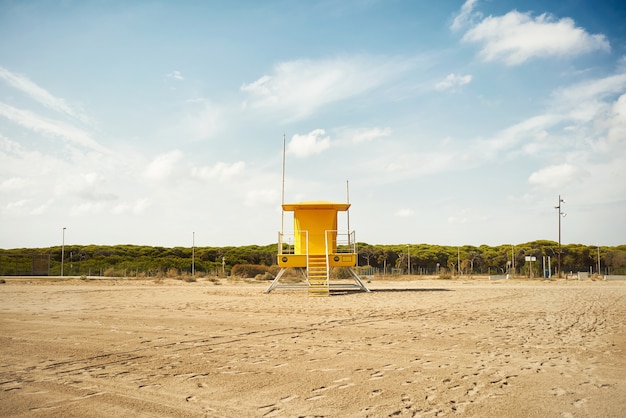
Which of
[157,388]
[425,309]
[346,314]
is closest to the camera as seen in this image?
[157,388]

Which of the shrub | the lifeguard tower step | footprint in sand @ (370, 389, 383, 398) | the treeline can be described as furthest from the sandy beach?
the treeline

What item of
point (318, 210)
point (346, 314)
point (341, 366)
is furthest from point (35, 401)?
point (318, 210)

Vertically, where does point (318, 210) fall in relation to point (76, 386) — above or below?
above

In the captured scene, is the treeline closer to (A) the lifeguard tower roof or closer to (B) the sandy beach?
(A) the lifeguard tower roof

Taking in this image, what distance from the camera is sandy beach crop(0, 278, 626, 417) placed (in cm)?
491

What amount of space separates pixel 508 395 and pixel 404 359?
207 cm

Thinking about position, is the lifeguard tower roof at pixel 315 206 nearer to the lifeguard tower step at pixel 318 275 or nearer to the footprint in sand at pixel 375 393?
the lifeguard tower step at pixel 318 275

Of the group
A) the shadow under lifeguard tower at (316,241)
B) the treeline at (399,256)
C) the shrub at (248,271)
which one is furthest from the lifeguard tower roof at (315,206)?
the treeline at (399,256)

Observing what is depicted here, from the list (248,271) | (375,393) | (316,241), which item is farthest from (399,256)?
(375,393)

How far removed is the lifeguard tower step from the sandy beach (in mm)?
8610

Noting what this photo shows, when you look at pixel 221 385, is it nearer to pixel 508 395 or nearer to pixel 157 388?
pixel 157 388

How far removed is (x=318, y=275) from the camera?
22.2 meters

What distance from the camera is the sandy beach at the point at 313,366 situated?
491cm

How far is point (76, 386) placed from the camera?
5645mm
